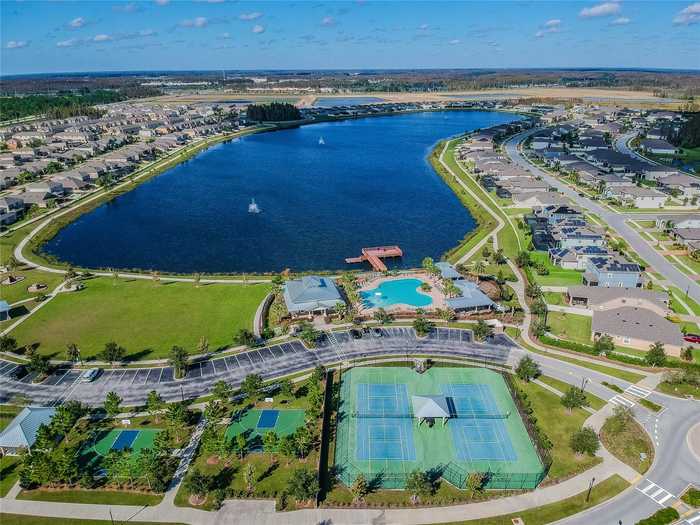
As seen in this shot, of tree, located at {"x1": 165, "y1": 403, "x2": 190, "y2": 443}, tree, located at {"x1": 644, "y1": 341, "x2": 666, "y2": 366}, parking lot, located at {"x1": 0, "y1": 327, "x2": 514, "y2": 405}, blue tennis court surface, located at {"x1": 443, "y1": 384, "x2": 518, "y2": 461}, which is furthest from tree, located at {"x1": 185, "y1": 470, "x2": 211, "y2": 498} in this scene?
tree, located at {"x1": 644, "y1": 341, "x2": 666, "y2": 366}

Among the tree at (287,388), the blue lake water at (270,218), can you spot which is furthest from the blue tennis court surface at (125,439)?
the blue lake water at (270,218)

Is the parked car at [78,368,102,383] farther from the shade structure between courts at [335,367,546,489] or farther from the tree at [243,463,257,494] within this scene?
the shade structure between courts at [335,367,546,489]

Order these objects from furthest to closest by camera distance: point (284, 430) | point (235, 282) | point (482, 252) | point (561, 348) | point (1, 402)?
point (482, 252), point (235, 282), point (561, 348), point (1, 402), point (284, 430)

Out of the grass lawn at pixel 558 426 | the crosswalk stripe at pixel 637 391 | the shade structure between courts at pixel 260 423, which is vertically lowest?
the grass lawn at pixel 558 426

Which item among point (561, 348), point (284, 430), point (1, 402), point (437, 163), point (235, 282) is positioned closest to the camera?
point (284, 430)

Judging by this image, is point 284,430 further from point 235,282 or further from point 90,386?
point 235,282

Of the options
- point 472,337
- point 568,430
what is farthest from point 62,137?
point 568,430

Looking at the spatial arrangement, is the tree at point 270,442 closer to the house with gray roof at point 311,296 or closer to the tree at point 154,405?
the tree at point 154,405
